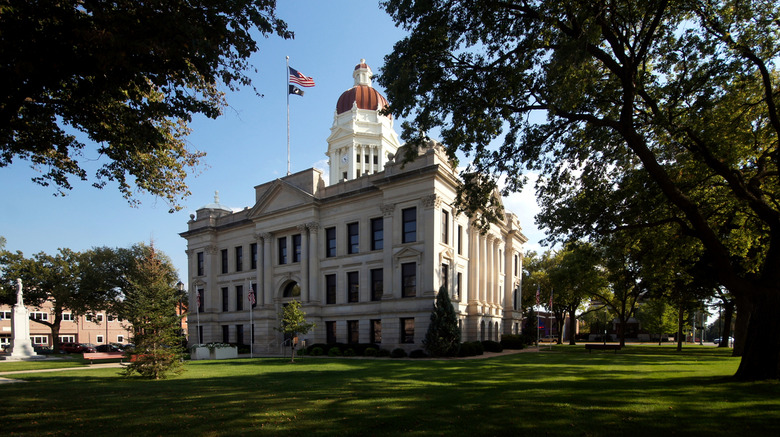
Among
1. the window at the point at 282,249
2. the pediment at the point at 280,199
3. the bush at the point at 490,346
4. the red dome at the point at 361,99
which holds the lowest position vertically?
the bush at the point at 490,346

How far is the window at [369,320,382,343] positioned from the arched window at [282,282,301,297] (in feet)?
29.1

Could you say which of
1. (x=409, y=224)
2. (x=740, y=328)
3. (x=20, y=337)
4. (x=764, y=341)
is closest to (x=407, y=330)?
(x=409, y=224)

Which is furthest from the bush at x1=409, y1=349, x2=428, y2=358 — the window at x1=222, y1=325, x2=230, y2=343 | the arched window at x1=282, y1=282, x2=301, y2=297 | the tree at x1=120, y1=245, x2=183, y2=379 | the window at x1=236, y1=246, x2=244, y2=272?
the window at x1=222, y1=325, x2=230, y2=343

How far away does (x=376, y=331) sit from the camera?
3553 centimetres

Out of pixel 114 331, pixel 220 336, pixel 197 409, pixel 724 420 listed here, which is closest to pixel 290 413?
pixel 197 409

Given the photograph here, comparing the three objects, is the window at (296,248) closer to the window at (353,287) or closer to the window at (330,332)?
the window at (353,287)

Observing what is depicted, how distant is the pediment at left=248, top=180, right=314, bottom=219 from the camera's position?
131 feet

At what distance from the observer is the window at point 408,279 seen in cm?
3347

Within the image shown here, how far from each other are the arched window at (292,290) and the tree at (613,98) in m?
27.9

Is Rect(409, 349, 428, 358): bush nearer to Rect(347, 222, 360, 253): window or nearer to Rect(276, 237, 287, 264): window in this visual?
Rect(347, 222, 360, 253): window

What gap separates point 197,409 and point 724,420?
445 inches

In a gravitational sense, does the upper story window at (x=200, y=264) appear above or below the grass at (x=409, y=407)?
above

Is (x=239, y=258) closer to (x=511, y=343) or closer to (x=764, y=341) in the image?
(x=511, y=343)

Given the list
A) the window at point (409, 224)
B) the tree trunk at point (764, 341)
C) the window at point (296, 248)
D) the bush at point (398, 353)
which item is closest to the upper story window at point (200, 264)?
the window at point (296, 248)
